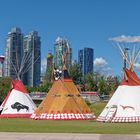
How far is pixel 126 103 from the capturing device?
4059 centimetres

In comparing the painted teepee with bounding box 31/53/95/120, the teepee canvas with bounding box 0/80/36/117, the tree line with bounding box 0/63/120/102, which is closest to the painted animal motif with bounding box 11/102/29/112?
the teepee canvas with bounding box 0/80/36/117

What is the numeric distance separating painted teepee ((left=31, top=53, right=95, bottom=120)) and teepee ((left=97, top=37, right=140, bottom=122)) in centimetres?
530

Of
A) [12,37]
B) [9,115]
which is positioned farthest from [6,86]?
[12,37]

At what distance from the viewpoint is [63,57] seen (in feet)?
167

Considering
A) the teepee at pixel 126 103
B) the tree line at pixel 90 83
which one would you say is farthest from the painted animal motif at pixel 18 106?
the tree line at pixel 90 83

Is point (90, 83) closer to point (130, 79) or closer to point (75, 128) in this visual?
point (130, 79)

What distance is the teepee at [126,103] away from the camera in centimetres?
4006

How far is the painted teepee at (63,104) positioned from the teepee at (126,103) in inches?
209

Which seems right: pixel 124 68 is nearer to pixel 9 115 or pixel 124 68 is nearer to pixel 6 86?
pixel 9 115

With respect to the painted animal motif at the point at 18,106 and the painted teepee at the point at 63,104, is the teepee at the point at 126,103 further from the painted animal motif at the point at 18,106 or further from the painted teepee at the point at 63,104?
the painted animal motif at the point at 18,106

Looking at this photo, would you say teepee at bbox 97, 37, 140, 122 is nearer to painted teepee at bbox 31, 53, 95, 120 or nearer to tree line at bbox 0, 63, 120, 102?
painted teepee at bbox 31, 53, 95, 120

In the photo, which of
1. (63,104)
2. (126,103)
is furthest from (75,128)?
(63,104)

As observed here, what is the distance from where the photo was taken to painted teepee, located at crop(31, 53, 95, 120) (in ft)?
152

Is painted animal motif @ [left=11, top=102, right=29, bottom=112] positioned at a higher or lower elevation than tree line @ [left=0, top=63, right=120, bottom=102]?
higher
